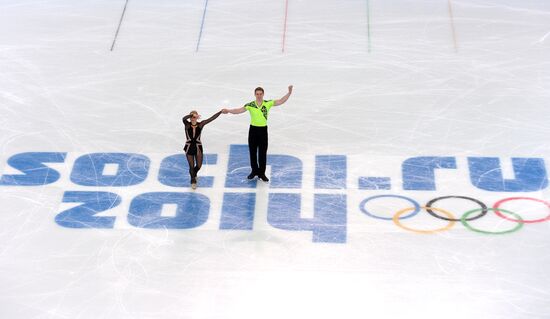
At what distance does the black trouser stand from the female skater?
23.1 inches

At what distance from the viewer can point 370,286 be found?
1504 cm

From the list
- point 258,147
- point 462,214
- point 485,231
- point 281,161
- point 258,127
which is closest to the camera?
point 485,231

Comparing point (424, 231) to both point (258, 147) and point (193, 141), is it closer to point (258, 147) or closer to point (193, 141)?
point (258, 147)

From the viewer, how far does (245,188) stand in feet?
56.3

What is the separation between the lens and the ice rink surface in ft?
49.5

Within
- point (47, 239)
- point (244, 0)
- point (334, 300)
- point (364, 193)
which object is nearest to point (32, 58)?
point (244, 0)

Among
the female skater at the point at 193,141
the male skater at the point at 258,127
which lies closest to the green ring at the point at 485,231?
the male skater at the point at 258,127

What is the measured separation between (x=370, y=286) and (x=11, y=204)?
5.51 m

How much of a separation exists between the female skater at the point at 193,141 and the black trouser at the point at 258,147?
59 centimetres

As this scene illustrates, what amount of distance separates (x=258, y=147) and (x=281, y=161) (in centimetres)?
78

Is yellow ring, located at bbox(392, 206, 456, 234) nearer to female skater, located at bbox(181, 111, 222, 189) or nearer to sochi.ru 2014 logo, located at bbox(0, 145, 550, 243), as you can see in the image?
sochi.ru 2014 logo, located at bbox(0, 145, 550, 243)

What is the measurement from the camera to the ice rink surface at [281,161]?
49.5ft

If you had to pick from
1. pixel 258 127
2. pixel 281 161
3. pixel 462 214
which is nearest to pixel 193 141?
pixel 258 127

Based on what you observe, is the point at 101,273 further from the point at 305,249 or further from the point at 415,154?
the point at 415,154
